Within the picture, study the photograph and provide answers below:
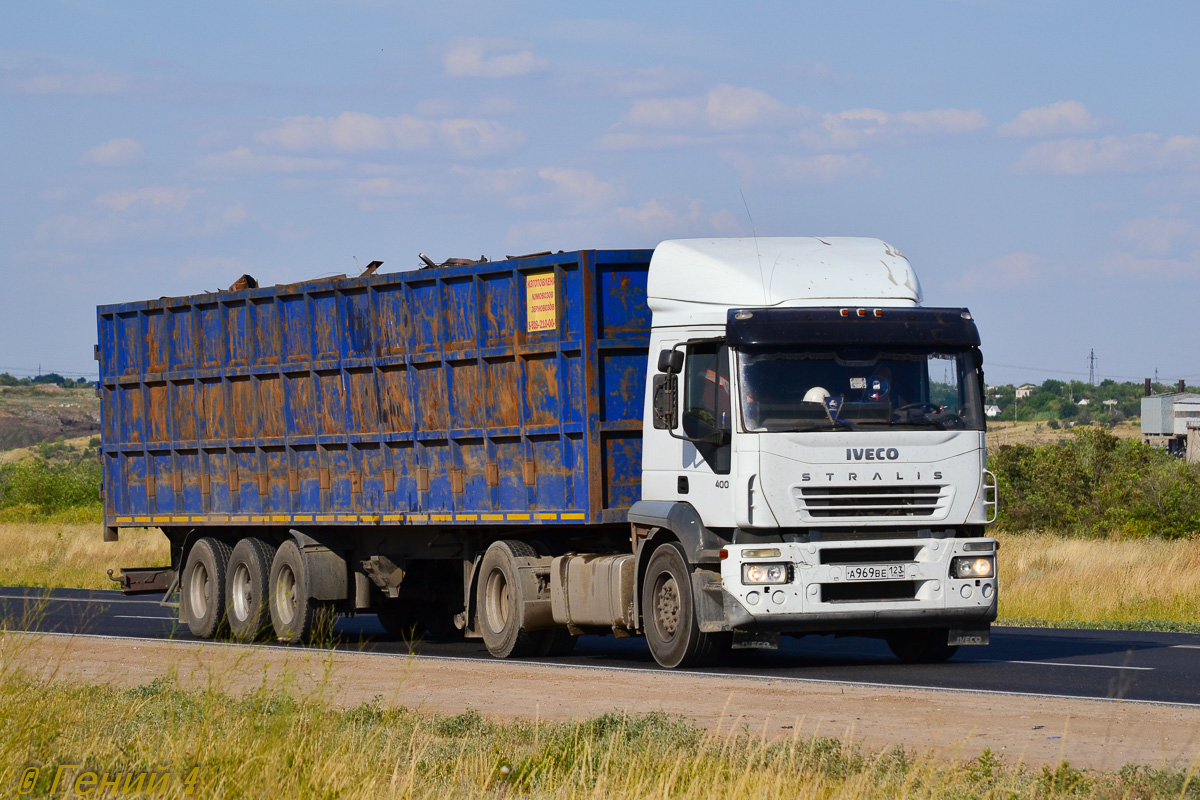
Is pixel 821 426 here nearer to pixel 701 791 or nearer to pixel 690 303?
pixel 690 303

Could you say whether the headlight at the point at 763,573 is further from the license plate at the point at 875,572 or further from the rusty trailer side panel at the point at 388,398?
the rusty trailer side panel at the point at 388,398

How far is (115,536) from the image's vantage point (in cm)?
2211

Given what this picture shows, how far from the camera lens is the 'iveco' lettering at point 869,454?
1346 centimetres

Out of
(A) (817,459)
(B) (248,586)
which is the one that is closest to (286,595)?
(B) (248,586)

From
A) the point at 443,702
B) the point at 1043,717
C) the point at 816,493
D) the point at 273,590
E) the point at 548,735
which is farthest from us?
the point at 273,590

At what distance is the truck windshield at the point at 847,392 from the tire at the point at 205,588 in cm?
910

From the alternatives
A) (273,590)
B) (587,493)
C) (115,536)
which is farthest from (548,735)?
(115,536)

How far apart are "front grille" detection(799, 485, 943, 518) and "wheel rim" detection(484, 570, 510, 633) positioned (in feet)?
13.8

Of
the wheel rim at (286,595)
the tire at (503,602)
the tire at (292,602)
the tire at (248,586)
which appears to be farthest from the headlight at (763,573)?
the tire at (248,586)

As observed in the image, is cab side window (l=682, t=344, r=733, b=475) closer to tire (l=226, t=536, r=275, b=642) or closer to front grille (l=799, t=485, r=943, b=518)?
front grille (l=799, t=485, r=943, b=518)

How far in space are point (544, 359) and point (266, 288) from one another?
516 cm

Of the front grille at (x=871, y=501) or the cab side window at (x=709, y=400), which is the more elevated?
the cab side window at (x=709, y=400)

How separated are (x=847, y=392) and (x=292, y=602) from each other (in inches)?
324

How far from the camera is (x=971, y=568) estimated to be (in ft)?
45.8
